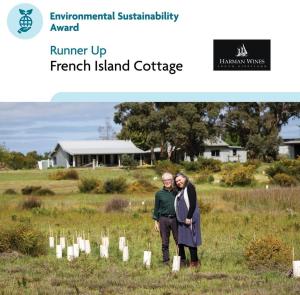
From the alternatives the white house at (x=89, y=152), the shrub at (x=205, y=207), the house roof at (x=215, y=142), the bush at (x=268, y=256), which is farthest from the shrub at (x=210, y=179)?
the bush at (x=268, y=256)

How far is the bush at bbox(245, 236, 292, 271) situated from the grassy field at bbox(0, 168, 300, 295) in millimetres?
181

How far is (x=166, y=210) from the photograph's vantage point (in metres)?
9.92

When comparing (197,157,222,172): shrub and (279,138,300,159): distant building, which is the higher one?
(279,138,300,159): distant building

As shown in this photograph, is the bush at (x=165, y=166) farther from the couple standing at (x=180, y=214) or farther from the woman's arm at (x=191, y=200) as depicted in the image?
the woman's arm at (x=191, y=200)

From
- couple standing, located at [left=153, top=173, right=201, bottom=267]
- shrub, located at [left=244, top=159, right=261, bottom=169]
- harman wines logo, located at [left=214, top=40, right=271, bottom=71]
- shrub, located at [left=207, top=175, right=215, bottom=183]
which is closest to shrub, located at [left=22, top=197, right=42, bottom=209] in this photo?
shrub, located at [left=207, top=175, right=215, bottom=183]

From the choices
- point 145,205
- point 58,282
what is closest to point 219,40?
point 58,282

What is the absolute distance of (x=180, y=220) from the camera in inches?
379

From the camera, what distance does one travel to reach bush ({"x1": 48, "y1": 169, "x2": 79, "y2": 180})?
75.5 feet

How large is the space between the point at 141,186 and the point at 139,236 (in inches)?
428

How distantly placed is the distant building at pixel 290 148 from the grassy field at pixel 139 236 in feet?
6.56

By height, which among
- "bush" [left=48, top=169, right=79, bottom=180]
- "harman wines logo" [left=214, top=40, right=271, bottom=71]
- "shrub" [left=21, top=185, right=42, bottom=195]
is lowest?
"shrub" [left=21, top=185, right=42, bottom=195]

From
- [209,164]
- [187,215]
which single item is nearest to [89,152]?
[209,164]

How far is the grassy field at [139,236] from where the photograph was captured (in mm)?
8453

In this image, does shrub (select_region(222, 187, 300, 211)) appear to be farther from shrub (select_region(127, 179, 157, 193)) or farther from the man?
the man
